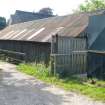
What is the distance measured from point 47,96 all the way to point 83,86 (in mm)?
2269

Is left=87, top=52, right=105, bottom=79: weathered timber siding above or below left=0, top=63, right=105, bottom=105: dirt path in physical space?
above

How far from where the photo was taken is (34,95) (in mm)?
11000

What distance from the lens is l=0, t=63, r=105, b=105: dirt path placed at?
991cm

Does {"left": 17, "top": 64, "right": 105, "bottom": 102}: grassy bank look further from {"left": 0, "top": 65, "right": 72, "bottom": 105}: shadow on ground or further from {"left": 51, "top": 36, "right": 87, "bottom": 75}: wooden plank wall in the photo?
{"left": 51, "top": 36, "right": 87, "bottom": 75}: wooden plank wall

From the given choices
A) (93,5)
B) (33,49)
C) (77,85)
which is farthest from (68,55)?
(93,5)

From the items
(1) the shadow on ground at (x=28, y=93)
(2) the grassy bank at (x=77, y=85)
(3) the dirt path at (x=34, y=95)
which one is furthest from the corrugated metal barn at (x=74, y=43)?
(3) the dirt path at (x=34, y=95)

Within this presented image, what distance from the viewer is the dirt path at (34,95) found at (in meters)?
9.91

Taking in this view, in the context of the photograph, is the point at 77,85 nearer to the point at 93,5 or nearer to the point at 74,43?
the point at 74,43

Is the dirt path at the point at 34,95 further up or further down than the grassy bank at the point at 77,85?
further down

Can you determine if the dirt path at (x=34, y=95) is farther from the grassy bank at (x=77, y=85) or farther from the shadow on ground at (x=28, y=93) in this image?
the grassy bank at (x=77, y=85)

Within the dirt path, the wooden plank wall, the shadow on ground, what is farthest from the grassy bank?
the wooden plank wall

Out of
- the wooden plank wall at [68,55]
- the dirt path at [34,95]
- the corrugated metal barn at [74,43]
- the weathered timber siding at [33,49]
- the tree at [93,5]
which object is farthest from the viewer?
the tree at [93,5]

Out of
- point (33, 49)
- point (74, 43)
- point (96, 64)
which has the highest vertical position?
point (74, 43)

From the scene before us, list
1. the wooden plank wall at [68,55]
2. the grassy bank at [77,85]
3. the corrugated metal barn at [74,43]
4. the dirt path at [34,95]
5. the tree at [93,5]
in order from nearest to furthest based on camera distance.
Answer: the dirt path at [34,95] → the grassy bank at [77,85] → the wooden plank wall at [68,55] → the corrugated metal barn at [74,43] → the tree at [93,5]
